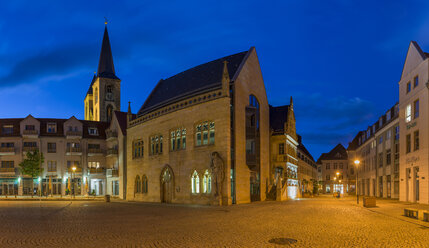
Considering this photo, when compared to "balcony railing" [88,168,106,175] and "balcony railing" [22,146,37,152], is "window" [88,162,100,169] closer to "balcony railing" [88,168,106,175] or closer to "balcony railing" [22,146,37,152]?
"balcony railing" [88,168,106,175]

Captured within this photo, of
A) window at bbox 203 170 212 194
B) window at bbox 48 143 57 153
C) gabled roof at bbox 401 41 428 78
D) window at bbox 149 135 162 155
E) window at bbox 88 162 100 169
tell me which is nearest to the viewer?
window at bbox 203 170 212 194

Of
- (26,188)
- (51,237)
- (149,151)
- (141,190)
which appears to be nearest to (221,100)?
(149,151)

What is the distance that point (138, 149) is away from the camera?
1966 inches

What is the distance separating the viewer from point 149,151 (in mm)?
46344

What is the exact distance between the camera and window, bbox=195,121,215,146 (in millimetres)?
36219

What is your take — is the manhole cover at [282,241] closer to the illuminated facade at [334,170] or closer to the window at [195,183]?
the window at [195,183]

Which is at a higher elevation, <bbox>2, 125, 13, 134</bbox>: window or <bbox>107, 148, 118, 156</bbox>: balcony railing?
<bbox>2, 125, 13, 134</bbox>: window

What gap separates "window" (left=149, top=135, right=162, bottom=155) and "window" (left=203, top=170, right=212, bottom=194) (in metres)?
9.25

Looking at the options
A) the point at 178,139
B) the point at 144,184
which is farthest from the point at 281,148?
the point at 144,184

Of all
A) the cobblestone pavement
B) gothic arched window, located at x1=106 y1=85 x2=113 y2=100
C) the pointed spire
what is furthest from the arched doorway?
the pointed spire

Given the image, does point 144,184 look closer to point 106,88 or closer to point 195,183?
point 195,183

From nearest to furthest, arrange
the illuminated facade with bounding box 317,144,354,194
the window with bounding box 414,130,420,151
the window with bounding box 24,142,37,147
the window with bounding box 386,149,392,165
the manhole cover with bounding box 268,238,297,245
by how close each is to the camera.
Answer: the manhole cover with bounding box 268,238,297,245
the window with bounding box 414,130,420,151
the window with bounding box 386,149,392,165
the window with bounding box 24,142,37,147
the illuminated facade with bounding box 317,144,354,194

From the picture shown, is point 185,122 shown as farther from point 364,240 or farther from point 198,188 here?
point 364,240

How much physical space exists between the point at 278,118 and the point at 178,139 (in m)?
18.3
